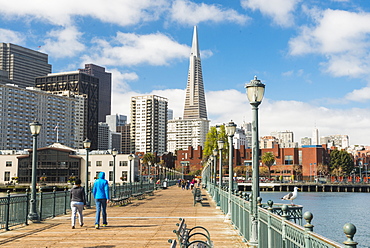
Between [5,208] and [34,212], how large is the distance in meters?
2.81

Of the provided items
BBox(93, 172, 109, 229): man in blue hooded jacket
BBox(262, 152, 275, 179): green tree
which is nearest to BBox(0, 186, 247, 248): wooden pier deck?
BBox(93, 172, 109, 229): man in blue hooded jacket

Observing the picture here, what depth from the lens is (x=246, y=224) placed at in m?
13.1

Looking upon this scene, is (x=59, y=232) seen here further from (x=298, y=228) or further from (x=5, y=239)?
(x=298, y=228)

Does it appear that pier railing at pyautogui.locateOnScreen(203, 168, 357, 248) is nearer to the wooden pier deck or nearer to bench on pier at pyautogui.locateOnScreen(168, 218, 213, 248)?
bench on pier at pyautogui.locateOnScreen(168, 218, 213, 248)

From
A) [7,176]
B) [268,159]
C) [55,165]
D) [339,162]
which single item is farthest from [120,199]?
[339,162]

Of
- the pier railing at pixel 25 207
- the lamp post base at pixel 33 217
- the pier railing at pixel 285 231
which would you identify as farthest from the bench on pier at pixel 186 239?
the lamp post base at pixel 33 217

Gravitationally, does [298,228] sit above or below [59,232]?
above

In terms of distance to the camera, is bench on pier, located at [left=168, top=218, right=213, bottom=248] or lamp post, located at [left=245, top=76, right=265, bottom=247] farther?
lamp post, located at [left=245, top=76, right=265, bottom=247]

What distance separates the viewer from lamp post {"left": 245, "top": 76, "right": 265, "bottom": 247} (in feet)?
35.8

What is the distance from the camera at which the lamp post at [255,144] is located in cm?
1091

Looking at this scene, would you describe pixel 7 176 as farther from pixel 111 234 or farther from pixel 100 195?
pixel 111 234

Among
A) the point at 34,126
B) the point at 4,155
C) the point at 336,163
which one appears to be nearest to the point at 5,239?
the point at 34,126

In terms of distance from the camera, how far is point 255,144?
11227 millimetres

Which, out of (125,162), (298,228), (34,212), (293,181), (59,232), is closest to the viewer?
(298,228)
